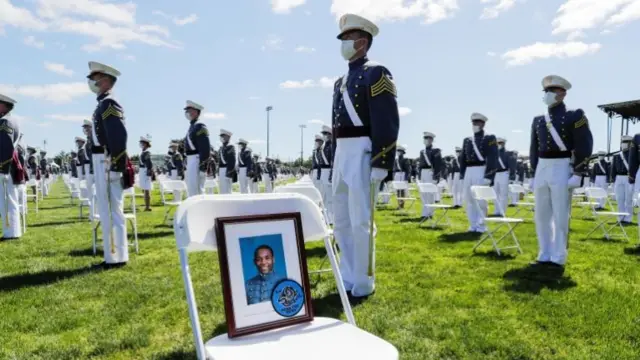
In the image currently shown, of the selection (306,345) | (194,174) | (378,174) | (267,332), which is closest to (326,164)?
(194,174)

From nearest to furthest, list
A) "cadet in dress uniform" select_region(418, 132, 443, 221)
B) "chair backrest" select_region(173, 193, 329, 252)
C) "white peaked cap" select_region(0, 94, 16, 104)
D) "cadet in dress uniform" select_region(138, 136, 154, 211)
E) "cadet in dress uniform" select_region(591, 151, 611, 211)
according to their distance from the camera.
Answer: "chair backrest" select_region(173, 193, 329, 252) → "white peaked cap" select_region(0, 94, 16, 104) → "cadet in dress uniform" select_region(418, 132, 443, 221) → "cadet in dress uniform" select_region(138, 136, 154, 211) → "cadet in dress uniform" select_region(591, 151, 611, 211)

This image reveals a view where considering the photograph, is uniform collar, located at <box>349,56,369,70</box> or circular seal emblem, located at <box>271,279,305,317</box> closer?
circular seal emblem, located at <box>271,279,305,317</box>

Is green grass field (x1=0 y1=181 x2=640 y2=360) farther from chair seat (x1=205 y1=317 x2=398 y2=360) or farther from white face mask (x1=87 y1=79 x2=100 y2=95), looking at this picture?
white face mask (x1=87 y1=79 x2=100 y2=95)

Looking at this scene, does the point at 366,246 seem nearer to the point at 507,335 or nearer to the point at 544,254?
the point at 507,335

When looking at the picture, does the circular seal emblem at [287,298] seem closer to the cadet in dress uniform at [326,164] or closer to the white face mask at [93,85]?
the white face mask at [93,85]

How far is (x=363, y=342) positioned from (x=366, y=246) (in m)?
2.72

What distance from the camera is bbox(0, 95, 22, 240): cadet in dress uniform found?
364 inches

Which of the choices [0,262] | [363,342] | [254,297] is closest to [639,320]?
[363,342]

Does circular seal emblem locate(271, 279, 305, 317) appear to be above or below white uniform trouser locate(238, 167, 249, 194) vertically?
below

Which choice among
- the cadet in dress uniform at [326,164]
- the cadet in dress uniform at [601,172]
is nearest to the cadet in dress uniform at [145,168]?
the cadet in dress uniform at [326,164]

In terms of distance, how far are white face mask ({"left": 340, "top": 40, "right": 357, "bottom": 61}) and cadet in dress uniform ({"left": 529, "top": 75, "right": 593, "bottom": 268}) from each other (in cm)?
342

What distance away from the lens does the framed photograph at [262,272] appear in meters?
2.58

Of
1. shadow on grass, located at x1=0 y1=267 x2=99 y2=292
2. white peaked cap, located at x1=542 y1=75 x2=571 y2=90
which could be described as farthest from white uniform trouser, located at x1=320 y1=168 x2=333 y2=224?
shadow on grass, located at x1=0 y1=267 x2=99 y2=292

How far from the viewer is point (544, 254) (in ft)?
23.8
